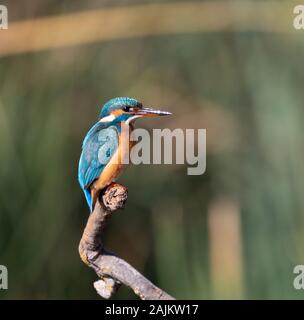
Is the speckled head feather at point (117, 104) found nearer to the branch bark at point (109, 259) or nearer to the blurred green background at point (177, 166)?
the blurred green background at point (177, 166)

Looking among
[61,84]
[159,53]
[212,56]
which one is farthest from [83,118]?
[212,56]

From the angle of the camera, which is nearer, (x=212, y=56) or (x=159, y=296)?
(x=159, y=296)

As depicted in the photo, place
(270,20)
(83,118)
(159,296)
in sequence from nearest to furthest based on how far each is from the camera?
(159,296), (270,20), (83,118)

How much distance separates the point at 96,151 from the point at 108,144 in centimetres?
3

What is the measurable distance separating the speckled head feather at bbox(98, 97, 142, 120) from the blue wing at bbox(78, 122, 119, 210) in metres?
0.03

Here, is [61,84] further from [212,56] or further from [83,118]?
[212,56]

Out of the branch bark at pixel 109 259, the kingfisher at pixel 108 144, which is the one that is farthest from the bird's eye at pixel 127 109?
the branch bark at pixel 109 259

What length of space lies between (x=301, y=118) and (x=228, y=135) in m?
0.16

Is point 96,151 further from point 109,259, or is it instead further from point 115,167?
point 109,259

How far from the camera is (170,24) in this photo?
4.77ft

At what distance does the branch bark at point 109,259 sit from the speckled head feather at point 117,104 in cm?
18

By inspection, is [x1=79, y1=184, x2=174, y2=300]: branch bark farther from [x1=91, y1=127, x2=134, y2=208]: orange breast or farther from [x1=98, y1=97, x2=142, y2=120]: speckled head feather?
[x1=98, y1=97, x2=142, y2=120]: speckled head feather

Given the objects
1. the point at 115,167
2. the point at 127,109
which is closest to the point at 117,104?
the point at 127,109

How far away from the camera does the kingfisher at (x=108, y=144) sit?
1452mm
